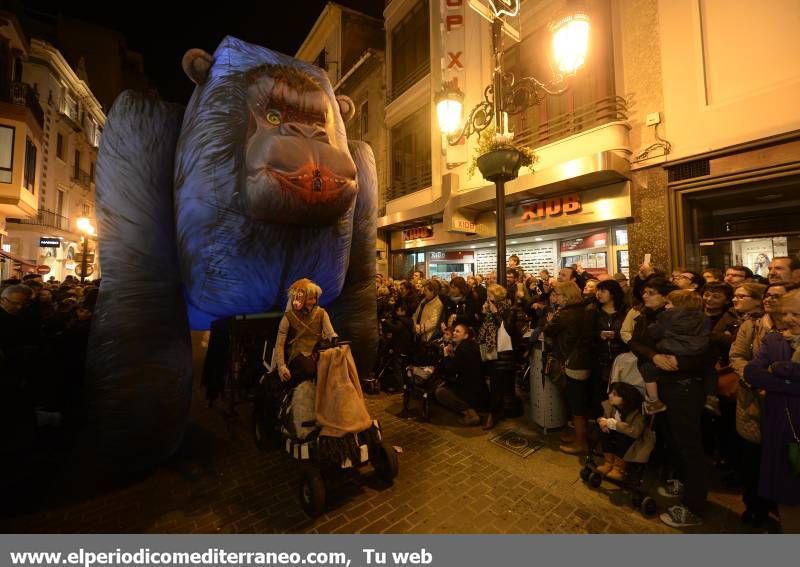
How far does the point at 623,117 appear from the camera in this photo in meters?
7.51

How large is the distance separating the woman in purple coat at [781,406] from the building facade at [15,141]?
17.2m

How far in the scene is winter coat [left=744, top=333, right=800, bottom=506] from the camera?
2113mm

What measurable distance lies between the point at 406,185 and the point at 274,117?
11569 mm

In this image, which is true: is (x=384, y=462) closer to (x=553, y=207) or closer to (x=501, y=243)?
(x=501, y=243)

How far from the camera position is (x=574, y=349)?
3650mm

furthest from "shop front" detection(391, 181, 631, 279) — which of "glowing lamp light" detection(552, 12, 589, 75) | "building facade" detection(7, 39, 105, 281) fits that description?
"building facade" detection(7, 39, 105, 281)

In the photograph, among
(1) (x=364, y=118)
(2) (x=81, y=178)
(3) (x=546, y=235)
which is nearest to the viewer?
(3) (x=546, y=235)

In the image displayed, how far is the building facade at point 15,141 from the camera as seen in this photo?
12023mm

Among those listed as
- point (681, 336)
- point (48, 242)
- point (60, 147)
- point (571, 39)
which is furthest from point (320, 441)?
point (60, 147)

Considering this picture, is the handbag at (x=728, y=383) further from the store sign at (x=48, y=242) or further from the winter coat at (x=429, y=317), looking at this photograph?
the store sign at (x=48, y=242)

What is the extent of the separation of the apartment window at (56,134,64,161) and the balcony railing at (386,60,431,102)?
2039 centimetres

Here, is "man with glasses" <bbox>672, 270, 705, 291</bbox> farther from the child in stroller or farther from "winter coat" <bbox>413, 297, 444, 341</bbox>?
"winter coat" <bbox>413, 297, 444, 341</bbox>

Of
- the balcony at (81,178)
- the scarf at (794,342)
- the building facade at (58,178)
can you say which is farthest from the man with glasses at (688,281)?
the balcony at (81,178)

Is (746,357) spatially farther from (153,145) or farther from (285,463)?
(153,145)
